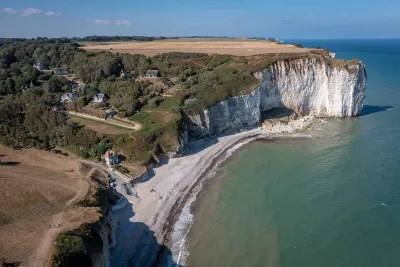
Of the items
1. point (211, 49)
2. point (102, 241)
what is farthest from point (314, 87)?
point (102, 241)

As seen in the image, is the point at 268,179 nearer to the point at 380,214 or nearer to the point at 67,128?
the point at 380,214

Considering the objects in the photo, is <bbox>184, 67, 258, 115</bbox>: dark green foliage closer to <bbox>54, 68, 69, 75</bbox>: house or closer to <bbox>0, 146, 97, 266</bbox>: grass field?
<bbox>0, 146, 97, 266</bbox>: grass field

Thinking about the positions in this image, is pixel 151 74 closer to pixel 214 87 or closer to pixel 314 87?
pixel 214 87

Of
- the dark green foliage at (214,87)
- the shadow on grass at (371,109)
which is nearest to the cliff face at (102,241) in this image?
the dark green foliage at (214,87)

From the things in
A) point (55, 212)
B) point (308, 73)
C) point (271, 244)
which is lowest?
point (271, 244)

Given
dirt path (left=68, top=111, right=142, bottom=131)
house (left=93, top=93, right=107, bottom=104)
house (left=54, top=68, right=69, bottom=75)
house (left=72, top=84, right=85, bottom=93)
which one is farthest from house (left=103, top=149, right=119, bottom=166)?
house (left=54, top=68, right=69, bottom=75)

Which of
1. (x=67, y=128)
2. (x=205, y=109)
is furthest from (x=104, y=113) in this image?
(x=205, y=109)
